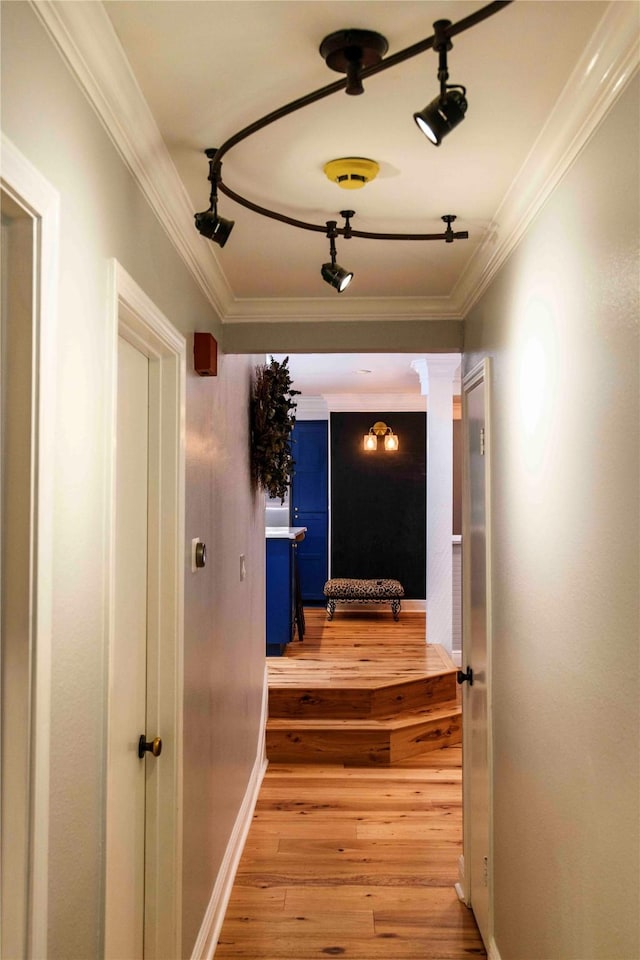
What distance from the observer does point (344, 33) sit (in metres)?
1.27

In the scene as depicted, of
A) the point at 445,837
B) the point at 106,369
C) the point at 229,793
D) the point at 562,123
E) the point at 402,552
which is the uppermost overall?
the point at 562,123

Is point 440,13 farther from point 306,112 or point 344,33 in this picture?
point 306,112

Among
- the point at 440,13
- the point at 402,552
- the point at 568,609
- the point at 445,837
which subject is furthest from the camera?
the point at 402,552

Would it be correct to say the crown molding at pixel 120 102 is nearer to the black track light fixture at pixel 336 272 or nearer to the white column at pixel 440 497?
the black track light fixture at pixel 336 272

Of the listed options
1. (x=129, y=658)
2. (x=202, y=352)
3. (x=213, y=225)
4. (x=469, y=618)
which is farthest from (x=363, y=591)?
(x=213, y=225)

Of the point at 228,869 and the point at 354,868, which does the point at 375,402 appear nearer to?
the point at 354,868

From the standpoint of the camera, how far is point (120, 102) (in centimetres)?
141

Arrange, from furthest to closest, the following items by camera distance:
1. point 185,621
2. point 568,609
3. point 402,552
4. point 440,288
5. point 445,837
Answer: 1. point 402,552
2. point 445,837
3. point 440,288
4. point 185,621
5. point 568,609

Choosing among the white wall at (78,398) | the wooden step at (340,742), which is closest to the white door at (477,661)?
→ the white wall at (78,398)

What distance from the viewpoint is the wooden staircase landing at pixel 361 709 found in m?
4.57

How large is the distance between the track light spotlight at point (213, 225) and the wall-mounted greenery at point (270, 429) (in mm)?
2267

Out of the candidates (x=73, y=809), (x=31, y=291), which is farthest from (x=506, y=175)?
(x=73, y=809)

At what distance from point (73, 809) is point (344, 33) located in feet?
4.61

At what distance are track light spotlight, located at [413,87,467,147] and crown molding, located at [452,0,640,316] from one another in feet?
0.99
